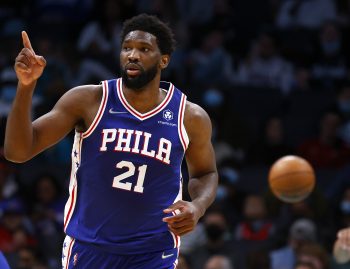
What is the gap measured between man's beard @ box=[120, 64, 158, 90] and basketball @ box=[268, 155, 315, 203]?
284cm

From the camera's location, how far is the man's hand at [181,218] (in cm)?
528

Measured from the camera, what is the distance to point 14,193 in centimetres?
1122

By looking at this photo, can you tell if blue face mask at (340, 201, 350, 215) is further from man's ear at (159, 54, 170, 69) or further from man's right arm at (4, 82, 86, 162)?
man's right arm at (4, 82, 86, 162)

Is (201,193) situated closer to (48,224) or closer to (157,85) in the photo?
(157,85)

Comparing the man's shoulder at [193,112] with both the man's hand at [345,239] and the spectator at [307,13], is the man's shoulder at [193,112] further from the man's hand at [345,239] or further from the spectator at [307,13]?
the spectator at [307,13]

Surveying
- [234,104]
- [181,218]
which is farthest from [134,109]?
[234,104]

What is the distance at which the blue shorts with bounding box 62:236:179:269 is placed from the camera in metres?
5.59

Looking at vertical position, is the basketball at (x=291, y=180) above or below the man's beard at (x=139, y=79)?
below

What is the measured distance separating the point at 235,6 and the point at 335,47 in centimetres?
210

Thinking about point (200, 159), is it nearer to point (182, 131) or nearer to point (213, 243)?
point (182, 131)

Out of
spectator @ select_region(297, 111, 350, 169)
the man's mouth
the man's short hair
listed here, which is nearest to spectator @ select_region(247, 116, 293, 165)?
spectator @ select_region(297, 111, 350, 169)

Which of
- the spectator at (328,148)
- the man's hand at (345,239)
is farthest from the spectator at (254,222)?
the man's hand at (345,239)

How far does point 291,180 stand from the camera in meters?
8.23

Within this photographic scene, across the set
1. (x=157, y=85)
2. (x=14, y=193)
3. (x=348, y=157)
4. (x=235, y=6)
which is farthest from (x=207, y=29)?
(x=157, y=85)
